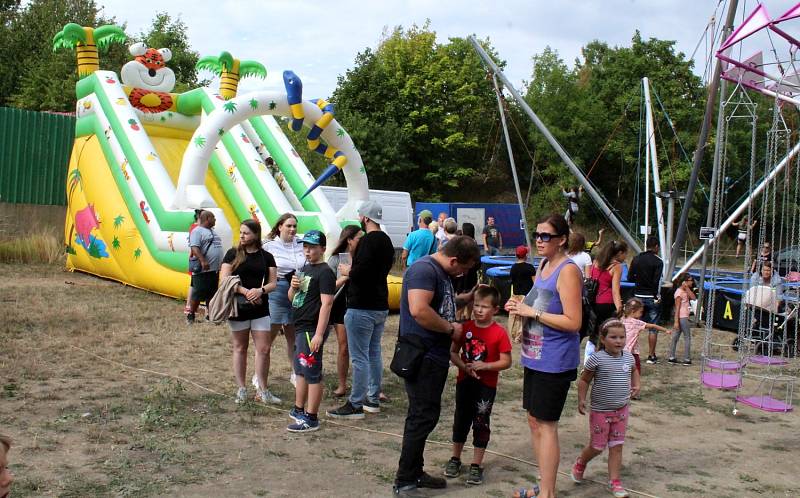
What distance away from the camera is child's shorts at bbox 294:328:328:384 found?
18.2 feet

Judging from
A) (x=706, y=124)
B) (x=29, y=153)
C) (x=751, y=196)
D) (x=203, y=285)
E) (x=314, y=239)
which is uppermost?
(x=706, y=124)

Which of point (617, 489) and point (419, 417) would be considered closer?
point (419, 417)

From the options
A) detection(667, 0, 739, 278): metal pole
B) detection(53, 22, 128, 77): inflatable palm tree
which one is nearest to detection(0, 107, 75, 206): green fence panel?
detection(53, 22, 128, 77): inflatable palm tree

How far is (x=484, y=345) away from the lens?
15.7ft

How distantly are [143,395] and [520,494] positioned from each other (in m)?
3.25

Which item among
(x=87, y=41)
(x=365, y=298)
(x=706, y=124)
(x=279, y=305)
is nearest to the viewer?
(x=365, y=298)

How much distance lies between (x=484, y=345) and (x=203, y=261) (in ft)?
19.8

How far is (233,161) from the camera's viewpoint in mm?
13711

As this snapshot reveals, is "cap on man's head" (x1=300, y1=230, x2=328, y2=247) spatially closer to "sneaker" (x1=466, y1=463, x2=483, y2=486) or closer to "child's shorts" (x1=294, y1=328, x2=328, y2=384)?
"child's shorts" (x1=294, y1=328, x2=328, y2=384)

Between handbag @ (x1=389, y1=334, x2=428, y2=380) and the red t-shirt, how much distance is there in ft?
1.37

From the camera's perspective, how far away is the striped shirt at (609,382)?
15.6 ft

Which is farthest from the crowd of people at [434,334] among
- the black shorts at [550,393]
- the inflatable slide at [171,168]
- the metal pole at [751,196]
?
the inflatable slide at [171,168]

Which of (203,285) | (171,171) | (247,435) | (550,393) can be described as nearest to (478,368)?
(550,393)

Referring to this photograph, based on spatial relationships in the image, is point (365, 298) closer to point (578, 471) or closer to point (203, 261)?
point (578, 471)
